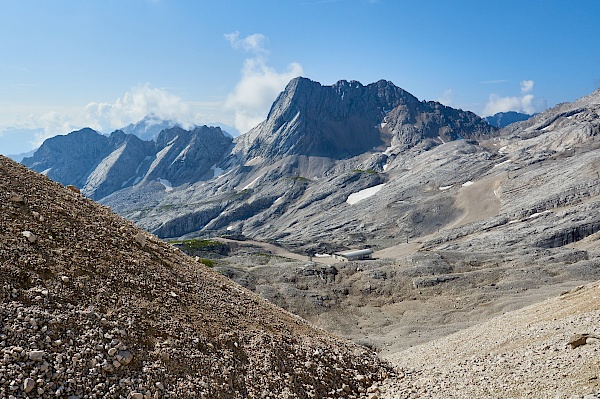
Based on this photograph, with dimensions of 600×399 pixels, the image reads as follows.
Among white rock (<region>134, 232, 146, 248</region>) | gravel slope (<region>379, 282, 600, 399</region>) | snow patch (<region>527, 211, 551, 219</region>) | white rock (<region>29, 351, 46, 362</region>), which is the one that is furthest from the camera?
snow patch (<region>527, 211, 551, 219</region>)

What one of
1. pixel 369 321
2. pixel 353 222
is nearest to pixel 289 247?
pixel 353 222

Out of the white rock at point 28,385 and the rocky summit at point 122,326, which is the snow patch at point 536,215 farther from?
the white rock at point 28,385

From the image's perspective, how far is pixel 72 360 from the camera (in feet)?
45.9

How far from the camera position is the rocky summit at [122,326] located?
45.9 ft

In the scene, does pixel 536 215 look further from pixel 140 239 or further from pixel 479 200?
pixel 140 239

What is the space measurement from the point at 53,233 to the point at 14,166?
23.7ft

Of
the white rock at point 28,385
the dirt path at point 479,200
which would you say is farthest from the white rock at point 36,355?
the dirt path at point 479,200

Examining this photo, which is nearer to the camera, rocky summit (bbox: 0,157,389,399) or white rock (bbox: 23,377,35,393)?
white rock (bbox: 23,377,35,393)

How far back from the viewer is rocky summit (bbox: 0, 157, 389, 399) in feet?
45.9

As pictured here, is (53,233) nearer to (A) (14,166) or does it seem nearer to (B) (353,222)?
(A) (14,166)

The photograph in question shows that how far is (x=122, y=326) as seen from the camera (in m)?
16.4

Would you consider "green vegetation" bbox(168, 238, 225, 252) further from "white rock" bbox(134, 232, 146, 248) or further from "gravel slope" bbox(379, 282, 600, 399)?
"gravel slope" bbox(379, 282, 600, 399)

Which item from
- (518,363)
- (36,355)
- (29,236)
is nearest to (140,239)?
(29,236)

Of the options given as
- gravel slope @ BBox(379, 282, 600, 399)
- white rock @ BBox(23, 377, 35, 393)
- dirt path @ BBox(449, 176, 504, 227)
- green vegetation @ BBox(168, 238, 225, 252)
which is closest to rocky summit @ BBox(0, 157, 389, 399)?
white rock @ BBox(23, 377, 35, 393)
